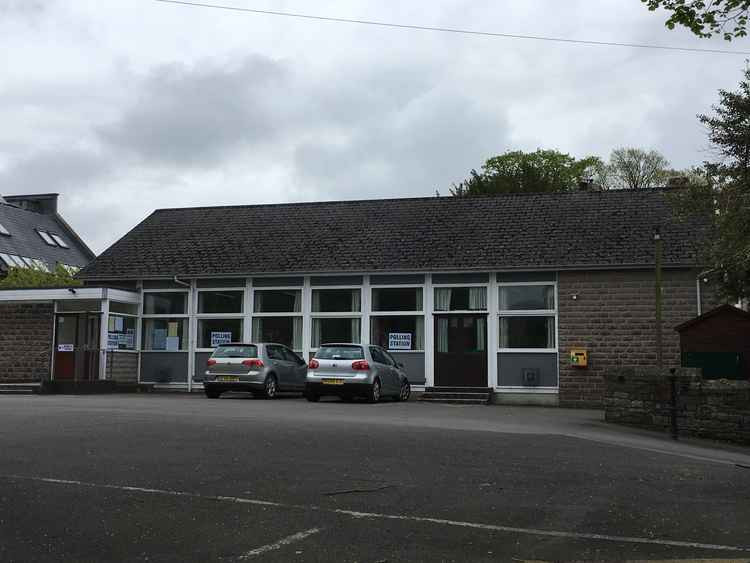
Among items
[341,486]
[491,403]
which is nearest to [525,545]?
[341,486]

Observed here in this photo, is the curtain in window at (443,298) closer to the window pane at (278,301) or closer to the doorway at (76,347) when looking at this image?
the window pane at (278,301)

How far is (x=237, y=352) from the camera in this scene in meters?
23.1

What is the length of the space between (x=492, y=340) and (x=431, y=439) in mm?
13738

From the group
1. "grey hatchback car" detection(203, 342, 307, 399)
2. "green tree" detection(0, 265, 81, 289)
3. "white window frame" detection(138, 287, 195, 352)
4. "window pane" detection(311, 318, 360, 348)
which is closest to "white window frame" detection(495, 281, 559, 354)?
"window pane" detection(311, 318, 360, 348)

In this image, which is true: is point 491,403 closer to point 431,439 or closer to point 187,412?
point 187,412

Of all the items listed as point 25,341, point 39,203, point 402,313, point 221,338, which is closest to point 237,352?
point 221,338

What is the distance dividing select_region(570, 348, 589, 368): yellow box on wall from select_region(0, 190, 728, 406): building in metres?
0.04

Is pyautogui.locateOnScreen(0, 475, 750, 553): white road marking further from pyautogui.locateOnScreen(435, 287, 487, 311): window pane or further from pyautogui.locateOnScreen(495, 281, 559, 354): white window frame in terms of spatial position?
pyautogui.locateOnScreen(435, 287, 487, 311): window pane

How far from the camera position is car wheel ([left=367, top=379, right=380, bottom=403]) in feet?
72.1

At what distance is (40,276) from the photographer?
38.5 meters

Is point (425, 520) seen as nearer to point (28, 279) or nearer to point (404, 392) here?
point (404, 392)

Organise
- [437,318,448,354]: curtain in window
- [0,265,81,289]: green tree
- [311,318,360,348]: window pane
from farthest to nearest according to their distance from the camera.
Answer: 1. [0,265,81,289]: green tree
2. [311,318,360,348]: window pane
3. [437,318,448,354]: curtain in window

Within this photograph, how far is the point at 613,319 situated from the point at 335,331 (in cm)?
806

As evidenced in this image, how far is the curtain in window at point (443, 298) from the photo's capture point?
26.2 meters
